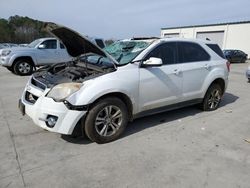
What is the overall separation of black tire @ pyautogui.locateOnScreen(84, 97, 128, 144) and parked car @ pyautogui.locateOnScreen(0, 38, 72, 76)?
295 inches

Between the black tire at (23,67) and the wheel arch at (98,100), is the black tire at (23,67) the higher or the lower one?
the lower one

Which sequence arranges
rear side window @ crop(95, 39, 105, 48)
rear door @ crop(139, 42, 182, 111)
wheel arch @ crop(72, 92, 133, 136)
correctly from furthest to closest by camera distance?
rear side window @ crop(95, 39, 105, 48) < rear door @ crop(139, 42, 182, 111) < wheel arch @ crop(72, 92, 133, 136)

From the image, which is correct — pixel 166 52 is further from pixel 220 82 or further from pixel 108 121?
pixel 220 82

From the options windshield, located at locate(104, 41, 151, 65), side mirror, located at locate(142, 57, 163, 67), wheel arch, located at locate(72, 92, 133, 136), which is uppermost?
windshield, located at locate(104, 41, 151, 65)

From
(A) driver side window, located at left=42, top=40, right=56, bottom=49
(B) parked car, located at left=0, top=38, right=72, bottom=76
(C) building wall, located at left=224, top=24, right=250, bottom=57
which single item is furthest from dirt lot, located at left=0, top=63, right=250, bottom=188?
(C) building wall, located at left=224, top=24, right=250, bottom=57

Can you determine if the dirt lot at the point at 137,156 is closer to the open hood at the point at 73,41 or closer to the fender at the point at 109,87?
the fender at the point at 109,87

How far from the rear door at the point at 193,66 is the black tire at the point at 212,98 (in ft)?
1.27

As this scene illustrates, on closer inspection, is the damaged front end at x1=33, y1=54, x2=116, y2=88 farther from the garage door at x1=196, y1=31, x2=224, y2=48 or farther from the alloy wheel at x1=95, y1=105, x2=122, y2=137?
the garage door at x1=196, y1=31, x2=224, y2=48

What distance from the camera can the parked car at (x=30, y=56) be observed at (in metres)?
10.6

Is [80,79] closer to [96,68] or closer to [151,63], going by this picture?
[96,68]

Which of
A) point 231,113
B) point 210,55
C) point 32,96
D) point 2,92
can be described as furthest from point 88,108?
point 2,92

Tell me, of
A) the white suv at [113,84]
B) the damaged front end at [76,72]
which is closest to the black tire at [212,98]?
the white suv at [113,84]

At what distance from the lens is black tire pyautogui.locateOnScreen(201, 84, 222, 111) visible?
18.2 feet

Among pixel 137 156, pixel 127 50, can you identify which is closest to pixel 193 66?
pixel 127 50
